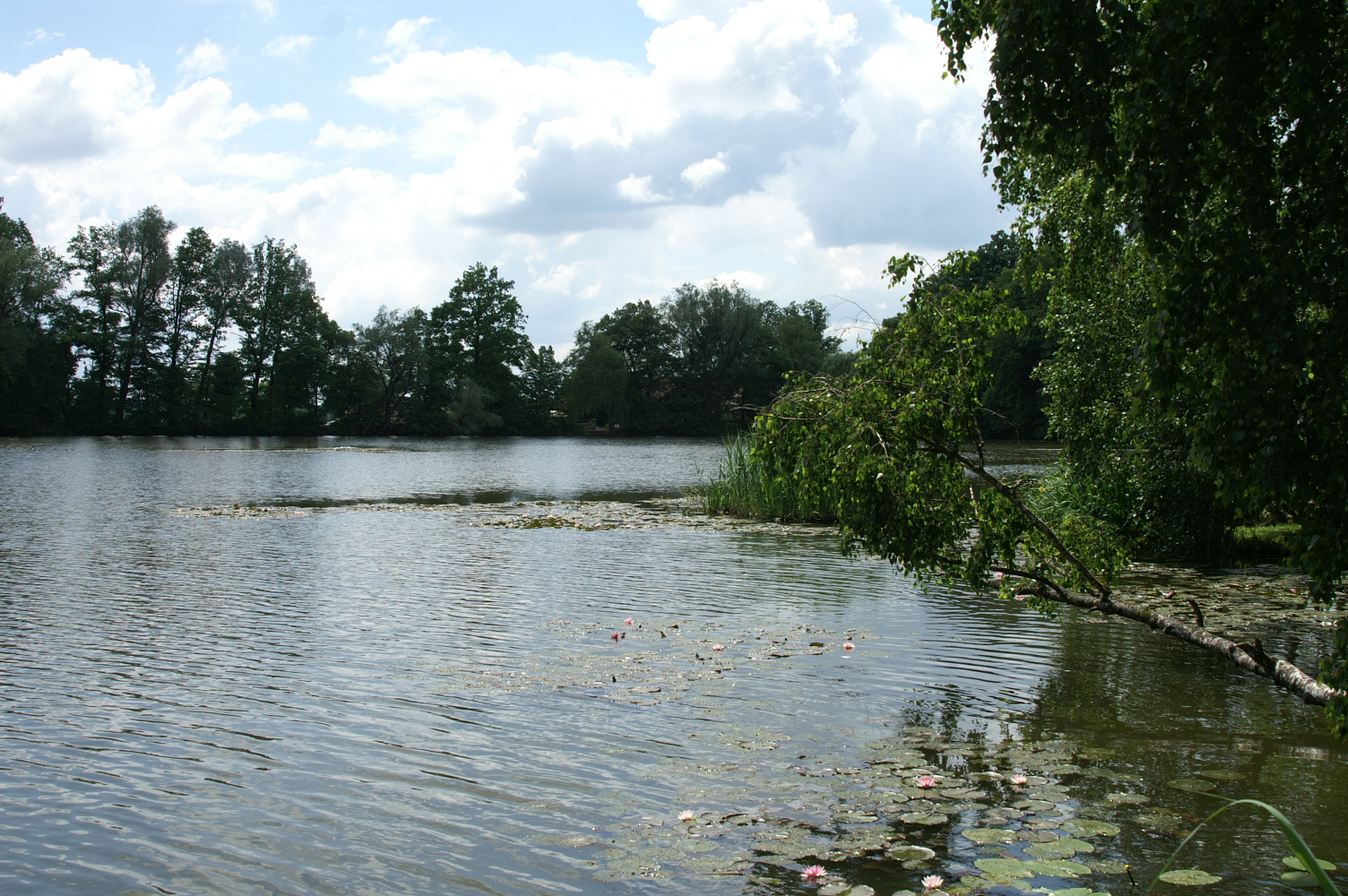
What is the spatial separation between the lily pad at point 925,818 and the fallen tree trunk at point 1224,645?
10.2 feet

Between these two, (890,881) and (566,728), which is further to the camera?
(566,728)

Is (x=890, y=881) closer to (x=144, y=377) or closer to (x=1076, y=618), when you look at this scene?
(x=1076, y=618)

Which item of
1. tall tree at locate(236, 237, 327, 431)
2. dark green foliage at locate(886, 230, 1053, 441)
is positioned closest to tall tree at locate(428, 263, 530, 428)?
tall tree at locate(236, 237, 327, 431)

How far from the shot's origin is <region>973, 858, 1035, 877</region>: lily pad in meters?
4.67

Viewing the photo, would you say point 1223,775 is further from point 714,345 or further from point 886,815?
point 714,345

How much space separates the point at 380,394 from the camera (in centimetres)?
8994

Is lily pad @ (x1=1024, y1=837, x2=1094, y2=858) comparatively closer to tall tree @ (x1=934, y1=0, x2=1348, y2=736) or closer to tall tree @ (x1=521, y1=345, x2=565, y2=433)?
tall tree @ (x1=934, y1=0, x2=1348, y2=736)

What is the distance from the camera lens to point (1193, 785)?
234 inches

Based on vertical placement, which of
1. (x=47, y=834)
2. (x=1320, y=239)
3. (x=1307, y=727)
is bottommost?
(x=47, y=834)

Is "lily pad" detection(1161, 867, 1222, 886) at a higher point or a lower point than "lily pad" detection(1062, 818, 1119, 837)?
higher

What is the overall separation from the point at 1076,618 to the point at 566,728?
7.02 m

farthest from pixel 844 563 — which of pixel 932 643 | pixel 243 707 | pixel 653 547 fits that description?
pixel 243 707

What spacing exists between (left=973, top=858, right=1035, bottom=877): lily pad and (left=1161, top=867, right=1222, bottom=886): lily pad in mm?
626

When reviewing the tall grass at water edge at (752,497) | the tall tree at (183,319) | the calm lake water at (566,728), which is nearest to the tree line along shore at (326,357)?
the tall tree at (183,319)
